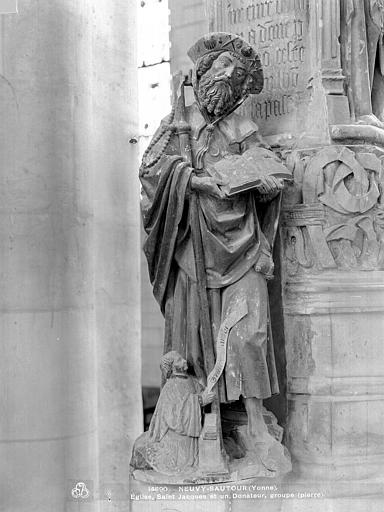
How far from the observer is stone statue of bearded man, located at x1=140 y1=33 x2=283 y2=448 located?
4809 millimetres

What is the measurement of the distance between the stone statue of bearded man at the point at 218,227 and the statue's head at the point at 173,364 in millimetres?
69

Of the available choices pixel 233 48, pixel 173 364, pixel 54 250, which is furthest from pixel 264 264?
pixel 54 250

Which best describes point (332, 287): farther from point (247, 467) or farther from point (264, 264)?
point (247, 467)

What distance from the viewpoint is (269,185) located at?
477 centimetres

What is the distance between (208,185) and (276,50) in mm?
1049

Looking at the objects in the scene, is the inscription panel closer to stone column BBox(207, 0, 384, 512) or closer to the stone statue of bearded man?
stone column BBox(207, 0, 384, 512)

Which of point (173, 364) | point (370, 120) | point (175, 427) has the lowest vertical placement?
point (175, 427)

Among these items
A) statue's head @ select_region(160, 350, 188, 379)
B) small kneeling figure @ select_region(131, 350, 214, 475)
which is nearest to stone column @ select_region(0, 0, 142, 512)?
small kneeling figure @ select_region(131, 350, 214, 475)

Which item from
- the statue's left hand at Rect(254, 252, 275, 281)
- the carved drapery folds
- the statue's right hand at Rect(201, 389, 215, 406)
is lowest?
the statue's right hand at Rect(201, 389, 215, 406)

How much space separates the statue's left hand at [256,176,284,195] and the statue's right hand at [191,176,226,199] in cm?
20

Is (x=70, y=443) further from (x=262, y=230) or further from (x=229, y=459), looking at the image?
(x=262, y=230)

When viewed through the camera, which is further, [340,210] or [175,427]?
[340,210]

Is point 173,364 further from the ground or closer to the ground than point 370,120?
closer to the ground

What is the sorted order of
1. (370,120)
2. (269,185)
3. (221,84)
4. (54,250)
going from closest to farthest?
(269,185) < (221,84) < (370,120) < (54,250)
